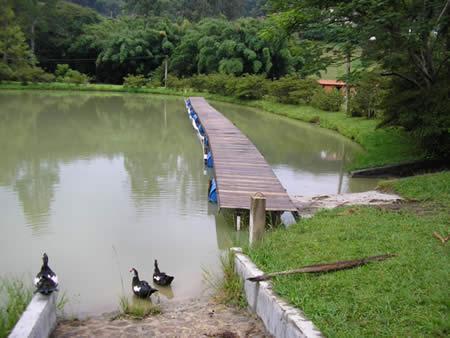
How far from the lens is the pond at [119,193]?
623 centimetres

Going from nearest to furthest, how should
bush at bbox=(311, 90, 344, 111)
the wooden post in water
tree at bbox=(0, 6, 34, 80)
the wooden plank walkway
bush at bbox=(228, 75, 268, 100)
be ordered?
the wooden post in water, the wooden plank walkway, bush at bbox=(311, 90, 344, 111), bush at bbox=(228, 75, 268, 100), tree at bbox=(0, 6, 34, 80)

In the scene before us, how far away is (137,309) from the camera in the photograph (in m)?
4.88

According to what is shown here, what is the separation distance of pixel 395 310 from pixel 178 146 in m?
12.0

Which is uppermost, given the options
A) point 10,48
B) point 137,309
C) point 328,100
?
point 10,48

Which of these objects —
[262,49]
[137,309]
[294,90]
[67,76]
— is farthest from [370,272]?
[67,76]

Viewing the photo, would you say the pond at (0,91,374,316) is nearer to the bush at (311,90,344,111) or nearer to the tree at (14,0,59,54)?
the bush at (311,90,344,111)

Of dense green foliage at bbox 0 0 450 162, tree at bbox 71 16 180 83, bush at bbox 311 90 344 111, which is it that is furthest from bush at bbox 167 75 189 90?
bush at bbox 311 90 344 111

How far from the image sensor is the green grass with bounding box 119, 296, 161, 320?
191 inches

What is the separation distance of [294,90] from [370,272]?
879 inches

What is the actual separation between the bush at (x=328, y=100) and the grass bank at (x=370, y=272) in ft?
52.7

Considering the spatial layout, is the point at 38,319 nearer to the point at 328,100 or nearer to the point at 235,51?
the point at 328,100

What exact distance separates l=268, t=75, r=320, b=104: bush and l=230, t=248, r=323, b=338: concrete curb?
20.8 metres

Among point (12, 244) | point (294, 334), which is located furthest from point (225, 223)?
point (294, 334)

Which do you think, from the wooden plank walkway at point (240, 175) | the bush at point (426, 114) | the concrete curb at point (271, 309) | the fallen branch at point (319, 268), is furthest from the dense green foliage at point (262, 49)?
the concrete curb at point (271, 309)
